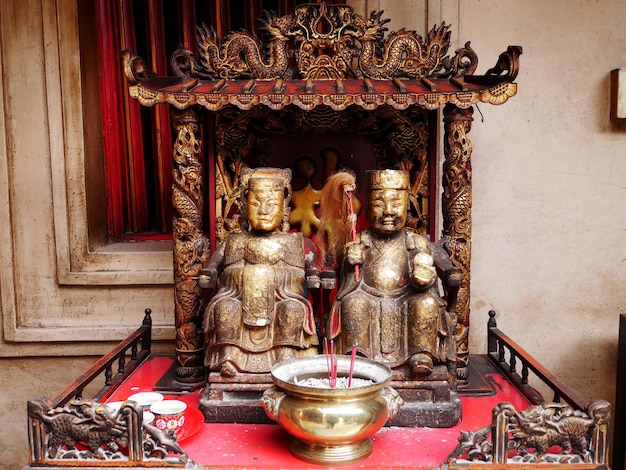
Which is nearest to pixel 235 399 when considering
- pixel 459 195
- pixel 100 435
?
pixel 100 435

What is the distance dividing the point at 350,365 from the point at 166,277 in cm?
193

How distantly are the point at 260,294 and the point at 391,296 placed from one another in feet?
1.87

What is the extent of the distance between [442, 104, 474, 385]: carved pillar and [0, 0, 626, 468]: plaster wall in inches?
38.3

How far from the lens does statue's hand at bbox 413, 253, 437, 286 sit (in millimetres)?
2674

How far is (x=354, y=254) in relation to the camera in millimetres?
2846

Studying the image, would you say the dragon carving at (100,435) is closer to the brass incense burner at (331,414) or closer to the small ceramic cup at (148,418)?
the small ceramic cup at (148,418)

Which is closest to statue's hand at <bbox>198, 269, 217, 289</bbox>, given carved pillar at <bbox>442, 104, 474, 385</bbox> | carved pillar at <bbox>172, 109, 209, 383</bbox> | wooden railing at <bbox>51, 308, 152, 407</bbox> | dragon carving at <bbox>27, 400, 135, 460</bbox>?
carved pillar at <bbox>172, 109, 209, 383</bbox>

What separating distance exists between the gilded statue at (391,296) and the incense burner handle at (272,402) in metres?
0.45

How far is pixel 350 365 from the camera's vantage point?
2.50 m

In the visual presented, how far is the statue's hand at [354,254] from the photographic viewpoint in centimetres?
283

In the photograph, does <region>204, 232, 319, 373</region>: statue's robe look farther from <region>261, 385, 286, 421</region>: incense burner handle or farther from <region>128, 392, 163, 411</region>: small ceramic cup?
<region>261, 385, 286, 421</region>: incense burner handle

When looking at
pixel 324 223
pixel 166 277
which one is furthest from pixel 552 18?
pixel 166 277

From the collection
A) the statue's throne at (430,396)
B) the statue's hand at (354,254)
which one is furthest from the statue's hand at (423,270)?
the statue's hand at (354,254)

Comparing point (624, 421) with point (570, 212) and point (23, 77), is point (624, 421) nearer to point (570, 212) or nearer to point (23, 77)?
point (570, 212)
